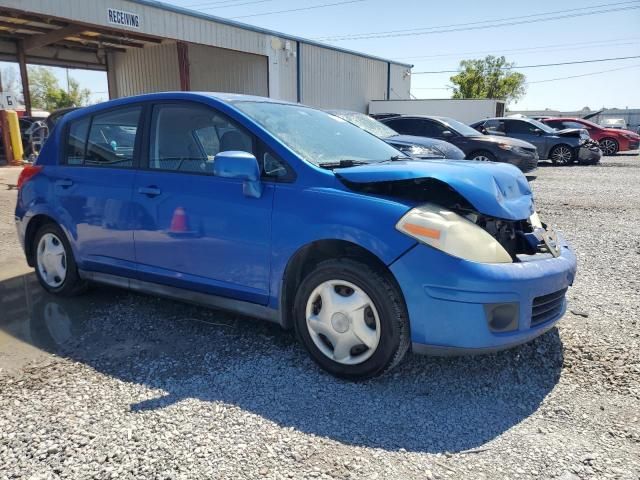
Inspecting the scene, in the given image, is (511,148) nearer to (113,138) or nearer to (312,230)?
(113,138)

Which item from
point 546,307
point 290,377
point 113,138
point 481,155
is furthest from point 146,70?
point 546,307

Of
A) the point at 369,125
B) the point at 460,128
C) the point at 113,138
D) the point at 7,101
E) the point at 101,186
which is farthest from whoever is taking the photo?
the point at 7,101

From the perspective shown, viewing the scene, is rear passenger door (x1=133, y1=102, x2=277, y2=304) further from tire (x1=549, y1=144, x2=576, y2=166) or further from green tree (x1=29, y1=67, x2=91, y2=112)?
green tree (x1=29, y1=67, x2=91, y2=112)

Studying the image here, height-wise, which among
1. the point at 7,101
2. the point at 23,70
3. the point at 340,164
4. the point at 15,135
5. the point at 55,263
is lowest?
the point at 55,263

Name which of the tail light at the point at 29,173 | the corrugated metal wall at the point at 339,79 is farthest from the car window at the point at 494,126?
the tail light at the point at 29,173

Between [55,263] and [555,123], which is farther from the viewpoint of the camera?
[555,123]

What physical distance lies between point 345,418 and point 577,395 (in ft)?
4.25

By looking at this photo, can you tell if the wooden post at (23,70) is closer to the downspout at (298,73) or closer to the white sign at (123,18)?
the white sign at (123,18)

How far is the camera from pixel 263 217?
3146 mm

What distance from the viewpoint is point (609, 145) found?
20578 mm

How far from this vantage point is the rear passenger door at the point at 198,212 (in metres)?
A: 3.22

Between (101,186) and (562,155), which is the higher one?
(101,186)

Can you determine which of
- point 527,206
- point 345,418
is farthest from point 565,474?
point 527,206

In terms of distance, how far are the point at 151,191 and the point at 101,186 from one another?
59 centimetres
